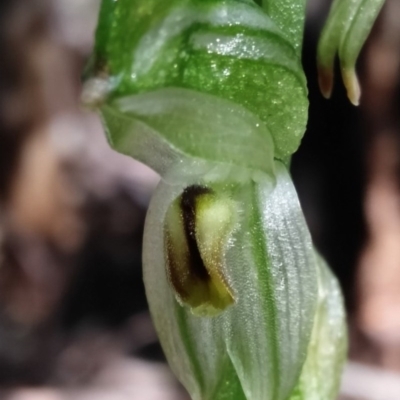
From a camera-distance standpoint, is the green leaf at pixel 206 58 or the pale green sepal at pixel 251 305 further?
the pale green sepal at pixel 251 305

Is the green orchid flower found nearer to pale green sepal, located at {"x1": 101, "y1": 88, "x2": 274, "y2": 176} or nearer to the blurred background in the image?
pale green sepal, located at {"x1": 101, "y1": 88, "x2": 274, "y2": 176}

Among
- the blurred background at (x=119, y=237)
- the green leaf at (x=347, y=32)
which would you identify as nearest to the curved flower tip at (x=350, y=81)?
the green leaf at (x=347, y=32)

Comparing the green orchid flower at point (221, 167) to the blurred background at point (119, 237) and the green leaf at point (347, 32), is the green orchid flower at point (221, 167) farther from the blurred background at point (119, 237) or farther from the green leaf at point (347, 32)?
the blurred background at point (119, 237)

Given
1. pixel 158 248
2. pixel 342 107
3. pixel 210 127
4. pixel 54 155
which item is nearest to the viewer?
pixel 210 127

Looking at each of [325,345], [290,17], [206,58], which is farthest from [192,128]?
[325,345]

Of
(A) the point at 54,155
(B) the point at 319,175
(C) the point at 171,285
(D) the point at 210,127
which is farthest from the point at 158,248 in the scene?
(A) the point at 54,155

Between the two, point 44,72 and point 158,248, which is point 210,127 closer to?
point 158,248
